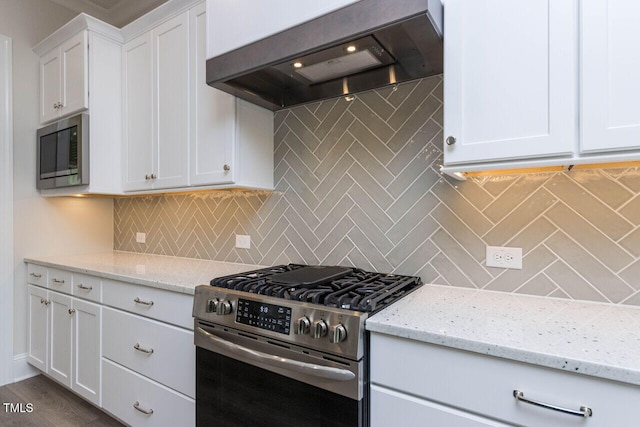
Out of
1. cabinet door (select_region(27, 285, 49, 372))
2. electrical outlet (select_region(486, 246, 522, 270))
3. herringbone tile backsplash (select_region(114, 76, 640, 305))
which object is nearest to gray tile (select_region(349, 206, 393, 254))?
herringbone tile backsplash (select_region(114, 76, 640, 305))

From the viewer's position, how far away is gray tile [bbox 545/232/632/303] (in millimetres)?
1263

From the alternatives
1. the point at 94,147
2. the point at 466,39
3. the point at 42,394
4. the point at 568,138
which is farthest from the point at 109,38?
the point at 568,138

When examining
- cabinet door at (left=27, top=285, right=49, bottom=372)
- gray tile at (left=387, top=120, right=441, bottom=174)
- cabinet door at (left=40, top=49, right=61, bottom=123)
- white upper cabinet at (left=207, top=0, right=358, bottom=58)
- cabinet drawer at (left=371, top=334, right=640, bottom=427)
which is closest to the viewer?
cabinet drawer at (left=371, top=334, right=640, bottom=427)

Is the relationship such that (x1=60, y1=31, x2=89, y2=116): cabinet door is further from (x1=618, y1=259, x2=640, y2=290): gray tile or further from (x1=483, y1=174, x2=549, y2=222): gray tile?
(x1=618, y1=259, x2=640, y2=290): gray tile

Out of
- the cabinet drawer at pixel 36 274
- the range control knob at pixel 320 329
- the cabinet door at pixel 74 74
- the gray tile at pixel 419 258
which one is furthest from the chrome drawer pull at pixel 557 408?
the cabinet drawer at pixel 36 274

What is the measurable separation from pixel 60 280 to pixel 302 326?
2089mm

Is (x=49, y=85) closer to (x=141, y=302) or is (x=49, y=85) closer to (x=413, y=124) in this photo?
(x=141, y=302)

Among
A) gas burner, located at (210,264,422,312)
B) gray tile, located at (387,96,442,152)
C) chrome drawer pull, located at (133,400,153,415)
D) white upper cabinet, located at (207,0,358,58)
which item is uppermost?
white upper cabinet, located at (207,0,358,58)

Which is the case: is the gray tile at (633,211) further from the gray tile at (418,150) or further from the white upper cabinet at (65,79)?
the white upper cabinet at (65,79)

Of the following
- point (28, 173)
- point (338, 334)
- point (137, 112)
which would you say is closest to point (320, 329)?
point (338, 334)

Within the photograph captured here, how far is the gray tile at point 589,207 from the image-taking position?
4.14ft

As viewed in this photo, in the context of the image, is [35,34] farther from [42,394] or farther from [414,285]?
[414,285]

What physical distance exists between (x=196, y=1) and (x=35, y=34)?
181cm

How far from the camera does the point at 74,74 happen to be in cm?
246
